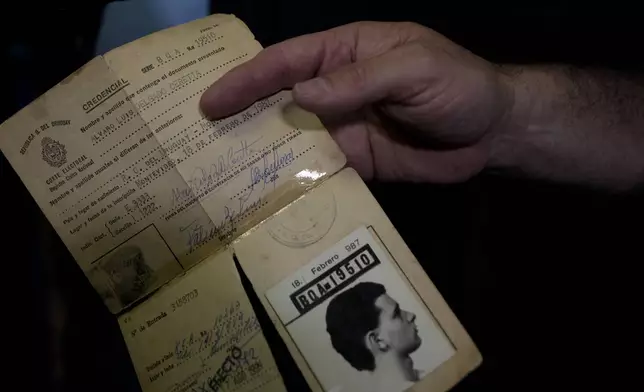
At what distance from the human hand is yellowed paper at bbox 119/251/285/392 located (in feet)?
0.53

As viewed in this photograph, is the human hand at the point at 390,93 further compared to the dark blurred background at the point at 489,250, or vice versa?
the dark blurred background at the point at 489,250

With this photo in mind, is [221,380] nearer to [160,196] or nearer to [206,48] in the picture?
[160,196]

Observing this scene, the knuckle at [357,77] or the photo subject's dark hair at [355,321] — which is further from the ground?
the knuckle at [357,77]

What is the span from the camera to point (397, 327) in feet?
1.72

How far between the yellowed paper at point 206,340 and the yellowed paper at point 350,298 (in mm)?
28

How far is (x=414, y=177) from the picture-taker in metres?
0.75

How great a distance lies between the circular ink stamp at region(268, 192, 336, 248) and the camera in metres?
0.54

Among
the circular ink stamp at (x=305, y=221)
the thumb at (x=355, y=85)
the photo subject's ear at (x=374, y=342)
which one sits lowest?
the photo subject's ear at (x=374, y=342)

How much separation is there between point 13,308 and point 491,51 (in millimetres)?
773

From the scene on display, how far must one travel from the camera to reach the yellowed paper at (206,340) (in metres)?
0.54

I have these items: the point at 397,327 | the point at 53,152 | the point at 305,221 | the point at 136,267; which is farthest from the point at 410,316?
the point at 53,152

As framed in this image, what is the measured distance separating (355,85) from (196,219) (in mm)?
195
